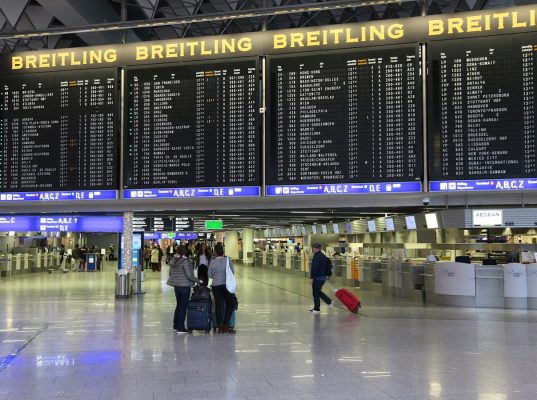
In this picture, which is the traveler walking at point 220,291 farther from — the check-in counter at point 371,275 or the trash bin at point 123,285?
the check-in counter at point 371,275

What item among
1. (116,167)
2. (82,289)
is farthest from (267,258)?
(116,167)

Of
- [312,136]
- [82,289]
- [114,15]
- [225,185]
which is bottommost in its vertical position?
[82,289]

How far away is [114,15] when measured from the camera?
19.7 m

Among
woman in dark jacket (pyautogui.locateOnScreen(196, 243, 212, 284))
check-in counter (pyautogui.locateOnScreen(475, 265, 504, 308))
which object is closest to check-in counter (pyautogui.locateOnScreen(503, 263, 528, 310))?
check-in counter (pyautogui.locateOnScreen(475, 265, 504, 308))

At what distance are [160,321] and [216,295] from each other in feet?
6.15

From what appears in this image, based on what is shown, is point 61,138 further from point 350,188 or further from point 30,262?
point 30,262

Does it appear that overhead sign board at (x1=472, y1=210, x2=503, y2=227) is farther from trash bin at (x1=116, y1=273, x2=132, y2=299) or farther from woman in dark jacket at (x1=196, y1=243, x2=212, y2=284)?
trash bin at (x1=116, y1=273, x2=132, y2=299)

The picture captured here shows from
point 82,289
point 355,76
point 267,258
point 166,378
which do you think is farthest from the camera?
point 267,258

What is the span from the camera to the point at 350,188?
11852mm

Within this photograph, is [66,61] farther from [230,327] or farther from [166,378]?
[166,378]

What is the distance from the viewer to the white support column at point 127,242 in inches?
583

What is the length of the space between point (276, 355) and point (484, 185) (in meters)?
5.89

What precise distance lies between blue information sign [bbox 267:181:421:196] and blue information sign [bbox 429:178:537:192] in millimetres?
411

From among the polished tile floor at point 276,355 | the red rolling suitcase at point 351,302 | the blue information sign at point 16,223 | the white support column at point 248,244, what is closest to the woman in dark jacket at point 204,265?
the polished tile floor at point 276,355
